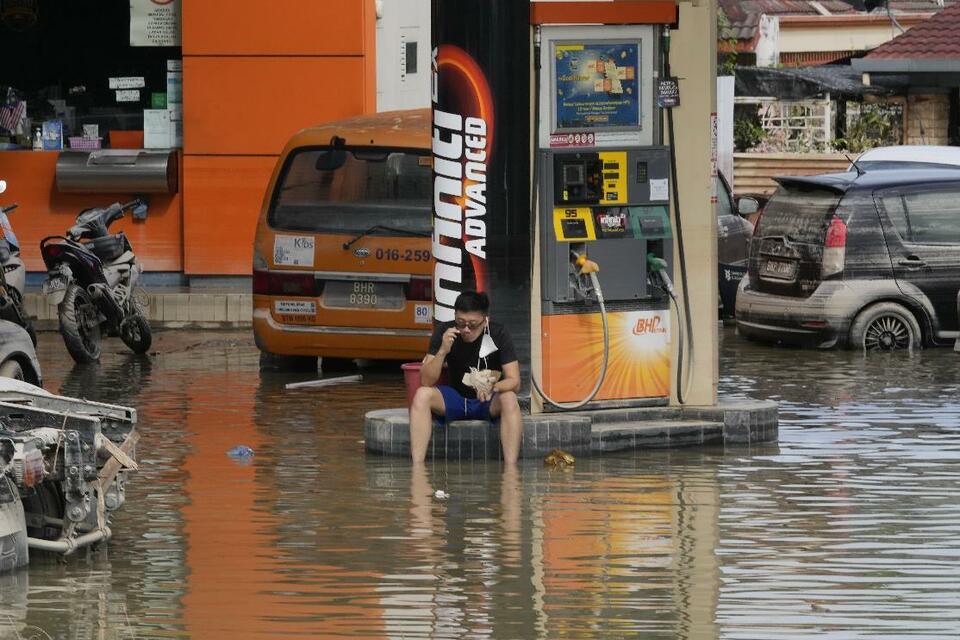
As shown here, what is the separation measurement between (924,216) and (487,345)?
23.1 feet

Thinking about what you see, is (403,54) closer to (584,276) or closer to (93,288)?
(93,288)

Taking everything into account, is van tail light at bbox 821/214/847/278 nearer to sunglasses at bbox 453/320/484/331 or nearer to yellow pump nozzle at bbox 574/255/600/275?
yellow pump nozzle at bbox 574/255/600/275

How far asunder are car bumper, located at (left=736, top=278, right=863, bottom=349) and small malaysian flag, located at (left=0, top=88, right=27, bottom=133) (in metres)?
8.11

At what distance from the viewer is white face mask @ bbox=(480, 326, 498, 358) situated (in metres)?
11.3

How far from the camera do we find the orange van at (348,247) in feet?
49.2

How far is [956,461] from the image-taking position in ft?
37.2

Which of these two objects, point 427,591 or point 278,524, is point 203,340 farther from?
point 427,591

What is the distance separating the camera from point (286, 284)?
1530 cm

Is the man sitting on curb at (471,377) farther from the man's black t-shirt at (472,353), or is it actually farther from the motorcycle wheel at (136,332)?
the motorcycle wheel at (136,332)

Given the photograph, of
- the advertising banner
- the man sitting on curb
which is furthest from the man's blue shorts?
the advertising banner

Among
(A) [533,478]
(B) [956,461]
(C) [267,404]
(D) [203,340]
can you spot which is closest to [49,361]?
(D) [203,340]

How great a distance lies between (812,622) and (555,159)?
478 centimetres

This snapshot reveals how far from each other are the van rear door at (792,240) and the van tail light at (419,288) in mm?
3815

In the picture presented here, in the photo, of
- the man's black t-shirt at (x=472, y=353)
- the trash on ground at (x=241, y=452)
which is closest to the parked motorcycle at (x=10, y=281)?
the trash on ground at (x=241, y=452)
